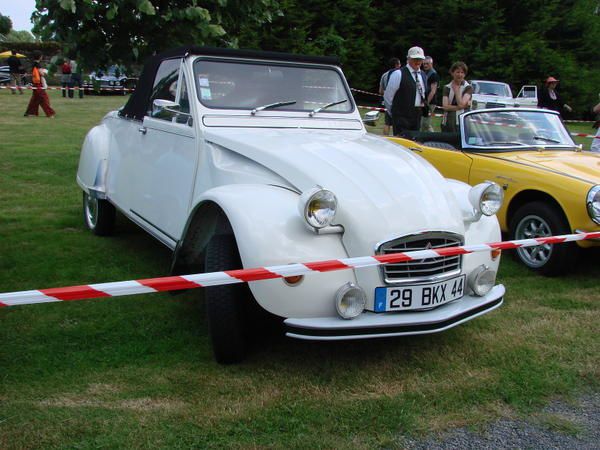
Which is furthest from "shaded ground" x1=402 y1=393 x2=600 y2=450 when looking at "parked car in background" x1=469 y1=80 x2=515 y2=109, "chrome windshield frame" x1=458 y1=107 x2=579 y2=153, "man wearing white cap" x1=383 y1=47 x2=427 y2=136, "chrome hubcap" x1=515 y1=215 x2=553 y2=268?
"parked car in background" x1=469 y1=80 x2=515 y2=109

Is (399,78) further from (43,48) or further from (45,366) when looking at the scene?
(43,48)

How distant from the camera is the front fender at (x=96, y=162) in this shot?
570cm

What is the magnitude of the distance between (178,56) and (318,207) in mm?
2287

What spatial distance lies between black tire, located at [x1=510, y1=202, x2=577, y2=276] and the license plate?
7.16ft

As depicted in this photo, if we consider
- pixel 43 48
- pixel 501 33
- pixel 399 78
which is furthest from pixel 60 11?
pixel 43 48

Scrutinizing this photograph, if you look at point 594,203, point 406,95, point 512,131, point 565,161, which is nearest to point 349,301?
point 594,203

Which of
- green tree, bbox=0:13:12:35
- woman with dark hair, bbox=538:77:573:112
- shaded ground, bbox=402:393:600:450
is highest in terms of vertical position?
green tree, bbox=0:13:12:35

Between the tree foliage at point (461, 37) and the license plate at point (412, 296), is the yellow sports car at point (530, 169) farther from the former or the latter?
the tree foliage at point (461, 37)

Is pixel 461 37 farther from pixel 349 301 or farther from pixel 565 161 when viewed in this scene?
pixel 349 301

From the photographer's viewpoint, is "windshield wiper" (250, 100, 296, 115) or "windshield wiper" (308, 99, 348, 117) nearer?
"windshield wiper" (250, 100, 296, 115)

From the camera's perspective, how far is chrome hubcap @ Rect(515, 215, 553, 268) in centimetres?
516

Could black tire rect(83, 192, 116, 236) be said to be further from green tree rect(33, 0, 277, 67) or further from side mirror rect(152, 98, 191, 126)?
green tree rect(33, 0, 277, 67)

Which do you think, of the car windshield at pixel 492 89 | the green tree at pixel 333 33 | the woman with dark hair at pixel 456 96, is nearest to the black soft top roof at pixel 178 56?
the woman with dark hair at pixel 456 96

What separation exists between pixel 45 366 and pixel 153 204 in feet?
5.62
